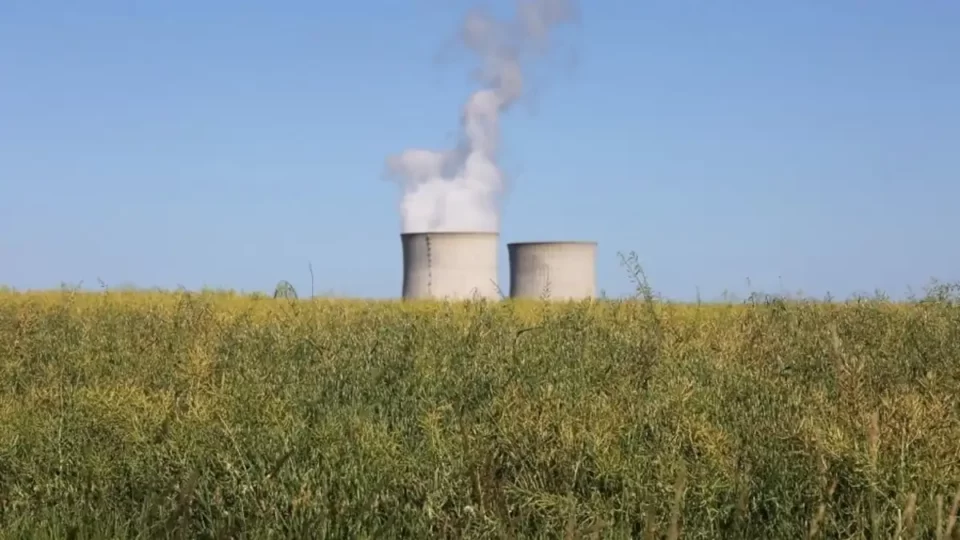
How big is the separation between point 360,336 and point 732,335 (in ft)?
9.90

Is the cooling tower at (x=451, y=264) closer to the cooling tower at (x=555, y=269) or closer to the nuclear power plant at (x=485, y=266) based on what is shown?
the nuclear power plant at (x=485, y=266)

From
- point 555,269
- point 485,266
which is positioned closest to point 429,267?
point 485,266

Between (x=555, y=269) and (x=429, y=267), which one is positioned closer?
(x=555, y=269)

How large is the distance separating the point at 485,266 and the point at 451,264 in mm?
803

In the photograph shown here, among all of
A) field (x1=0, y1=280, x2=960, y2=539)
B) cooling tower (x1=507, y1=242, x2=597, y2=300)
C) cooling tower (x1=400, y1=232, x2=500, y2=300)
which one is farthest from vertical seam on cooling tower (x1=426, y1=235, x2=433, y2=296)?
field (x1=0, y1=280, x2=960, y2=539)

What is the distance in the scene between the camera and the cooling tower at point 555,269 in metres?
17.9

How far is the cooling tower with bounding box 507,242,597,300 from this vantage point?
17.9 meters

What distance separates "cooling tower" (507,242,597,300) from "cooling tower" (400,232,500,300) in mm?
539

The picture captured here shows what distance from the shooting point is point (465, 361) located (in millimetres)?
5848

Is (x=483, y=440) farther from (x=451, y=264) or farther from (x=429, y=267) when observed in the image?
(x=429, y=267)

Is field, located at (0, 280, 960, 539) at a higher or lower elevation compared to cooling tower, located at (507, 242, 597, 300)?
lower

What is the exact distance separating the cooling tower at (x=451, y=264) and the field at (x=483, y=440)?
10956 millimetres

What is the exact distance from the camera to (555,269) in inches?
704

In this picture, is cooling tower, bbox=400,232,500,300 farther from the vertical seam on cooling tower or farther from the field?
the field
